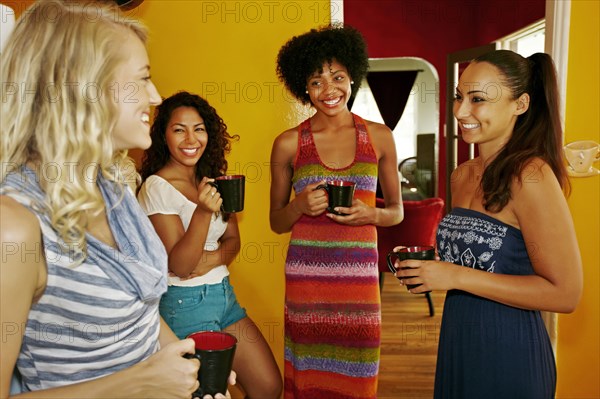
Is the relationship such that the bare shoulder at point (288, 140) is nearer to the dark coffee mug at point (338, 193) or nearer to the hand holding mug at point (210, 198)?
the dark coffee mug at point (338, 193)

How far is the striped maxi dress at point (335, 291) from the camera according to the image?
6.84ft

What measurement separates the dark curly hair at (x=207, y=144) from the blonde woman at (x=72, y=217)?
1037mm

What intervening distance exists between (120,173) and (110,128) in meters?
0.18

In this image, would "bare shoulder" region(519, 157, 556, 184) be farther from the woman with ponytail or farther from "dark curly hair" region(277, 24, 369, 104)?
"dark curly hair" region(277, 24, 369, 104)

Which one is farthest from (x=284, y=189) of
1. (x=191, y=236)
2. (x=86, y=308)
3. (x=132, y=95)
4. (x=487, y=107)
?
(x=86, y=308)

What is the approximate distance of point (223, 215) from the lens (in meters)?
2.08

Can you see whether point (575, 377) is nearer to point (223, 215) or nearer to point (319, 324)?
point (319, 324)

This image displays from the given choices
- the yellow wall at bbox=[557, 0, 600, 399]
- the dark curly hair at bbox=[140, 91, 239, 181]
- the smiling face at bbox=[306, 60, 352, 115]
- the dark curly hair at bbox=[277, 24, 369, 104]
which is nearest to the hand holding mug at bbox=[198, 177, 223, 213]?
the dark curly hair at bbox=[140, 91, 239, 181]

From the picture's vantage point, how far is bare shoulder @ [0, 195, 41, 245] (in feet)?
2.71

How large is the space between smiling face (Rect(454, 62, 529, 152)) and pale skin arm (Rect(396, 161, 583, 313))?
18cm

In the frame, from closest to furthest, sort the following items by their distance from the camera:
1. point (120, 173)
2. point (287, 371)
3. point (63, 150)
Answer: point (63, 150) < point (120, 173) < point (287, 371)

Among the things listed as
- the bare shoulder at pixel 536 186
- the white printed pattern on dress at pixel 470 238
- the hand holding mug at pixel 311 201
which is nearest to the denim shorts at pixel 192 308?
the hand holding mug at pixel 311 201

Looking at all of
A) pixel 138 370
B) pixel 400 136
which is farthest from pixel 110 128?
pixel 400 136

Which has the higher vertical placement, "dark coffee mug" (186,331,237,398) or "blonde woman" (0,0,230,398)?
"blonde woman" (0,0,230,398)
